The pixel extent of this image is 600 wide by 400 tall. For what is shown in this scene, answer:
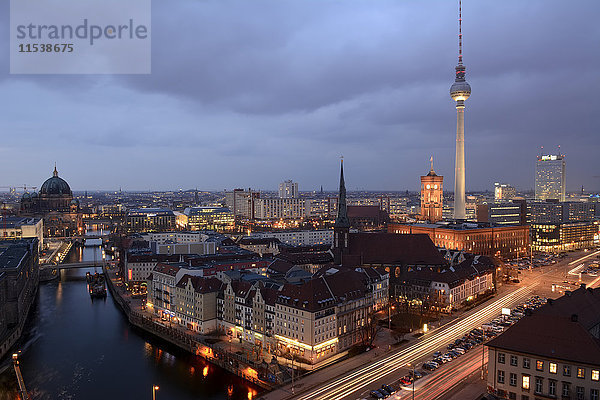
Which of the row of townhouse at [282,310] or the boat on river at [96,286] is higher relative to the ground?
the row of townhouse at [282,310]

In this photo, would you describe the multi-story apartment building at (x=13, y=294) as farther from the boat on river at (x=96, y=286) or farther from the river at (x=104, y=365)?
the boat on river at (x=96, y=286)

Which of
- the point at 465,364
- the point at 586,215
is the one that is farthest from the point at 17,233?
the point at 586,215

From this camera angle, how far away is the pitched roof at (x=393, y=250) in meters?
73.7

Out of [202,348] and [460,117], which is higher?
[460,117]

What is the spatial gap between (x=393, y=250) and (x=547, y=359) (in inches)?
1690

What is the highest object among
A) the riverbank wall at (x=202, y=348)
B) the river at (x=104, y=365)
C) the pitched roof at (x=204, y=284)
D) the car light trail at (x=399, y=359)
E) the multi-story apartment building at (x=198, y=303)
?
the pitched roof at (x=204, y=284)

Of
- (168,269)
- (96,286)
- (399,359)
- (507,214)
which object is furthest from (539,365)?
(507,214)

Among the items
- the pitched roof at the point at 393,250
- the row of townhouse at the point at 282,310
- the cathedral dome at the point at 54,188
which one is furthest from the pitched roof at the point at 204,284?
the cathedral dome at the point at 54,188

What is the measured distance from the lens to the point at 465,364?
4222cm

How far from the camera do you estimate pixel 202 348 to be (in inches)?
1994

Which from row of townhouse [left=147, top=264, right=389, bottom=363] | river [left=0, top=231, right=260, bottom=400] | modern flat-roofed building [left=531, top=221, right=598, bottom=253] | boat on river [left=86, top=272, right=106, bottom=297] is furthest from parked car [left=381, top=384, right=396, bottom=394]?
modern flat-roofed building [left=531, top=221, right=598, bottom=253]

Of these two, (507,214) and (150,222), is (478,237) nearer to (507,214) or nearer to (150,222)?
(507,214)

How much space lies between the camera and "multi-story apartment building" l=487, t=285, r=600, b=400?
3134cm

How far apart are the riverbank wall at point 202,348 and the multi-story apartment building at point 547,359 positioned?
19479 mm
